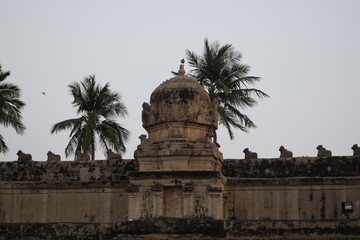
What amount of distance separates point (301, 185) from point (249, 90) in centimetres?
815

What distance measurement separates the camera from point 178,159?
21.7 meters

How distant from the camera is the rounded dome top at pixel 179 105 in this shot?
22297 millimetres

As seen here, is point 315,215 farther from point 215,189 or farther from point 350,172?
point 215,189

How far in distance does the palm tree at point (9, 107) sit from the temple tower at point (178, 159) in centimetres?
911

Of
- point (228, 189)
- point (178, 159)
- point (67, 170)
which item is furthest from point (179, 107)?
point (67, 170)

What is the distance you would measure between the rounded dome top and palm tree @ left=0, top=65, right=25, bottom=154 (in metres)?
9.22

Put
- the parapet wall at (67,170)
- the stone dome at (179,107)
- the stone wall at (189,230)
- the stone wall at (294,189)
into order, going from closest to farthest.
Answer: the stone wall at (189,230)
the stone dome at (179,107)
the stone wall at (294,189)
the parapet wall at (67,170)

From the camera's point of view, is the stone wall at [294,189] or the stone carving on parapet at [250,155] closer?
the stone wall at [294,189]

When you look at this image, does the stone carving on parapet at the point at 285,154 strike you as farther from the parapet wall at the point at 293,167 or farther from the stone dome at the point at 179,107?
the stone dome at the point at 179,107

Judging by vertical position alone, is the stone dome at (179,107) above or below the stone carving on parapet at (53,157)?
above

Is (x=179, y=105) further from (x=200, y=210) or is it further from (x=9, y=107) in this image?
(x=9, y=107)

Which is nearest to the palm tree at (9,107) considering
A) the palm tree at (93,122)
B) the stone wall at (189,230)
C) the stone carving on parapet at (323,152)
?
the palm tree at (93,122)

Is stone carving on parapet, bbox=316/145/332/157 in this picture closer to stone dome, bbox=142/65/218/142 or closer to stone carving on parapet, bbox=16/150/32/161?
stone dome, bbox=142/65/218/142

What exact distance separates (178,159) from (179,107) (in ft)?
6.02
